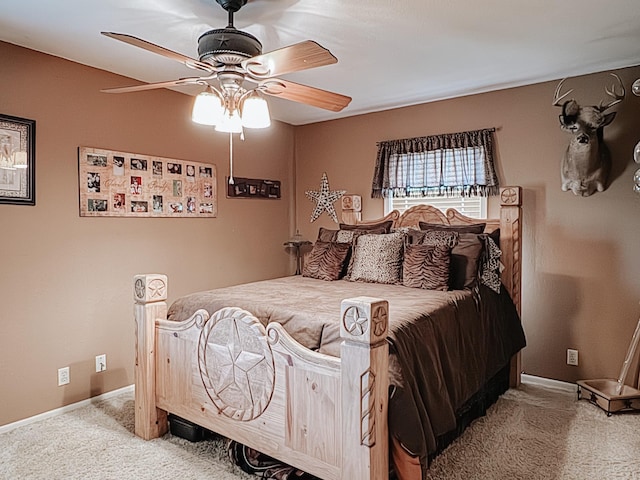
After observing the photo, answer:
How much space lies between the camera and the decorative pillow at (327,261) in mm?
3699

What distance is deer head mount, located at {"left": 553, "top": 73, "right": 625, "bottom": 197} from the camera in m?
3.16

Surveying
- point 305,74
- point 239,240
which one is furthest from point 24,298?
point 305,74

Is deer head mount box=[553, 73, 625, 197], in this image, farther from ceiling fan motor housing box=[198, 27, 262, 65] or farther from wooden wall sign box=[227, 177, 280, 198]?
wooden wall sign box=[227, 177, 280, 198]

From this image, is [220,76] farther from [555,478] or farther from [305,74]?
[555,478]

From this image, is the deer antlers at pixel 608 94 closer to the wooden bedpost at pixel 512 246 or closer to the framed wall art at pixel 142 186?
the wooden bedpost at pixel 512 246

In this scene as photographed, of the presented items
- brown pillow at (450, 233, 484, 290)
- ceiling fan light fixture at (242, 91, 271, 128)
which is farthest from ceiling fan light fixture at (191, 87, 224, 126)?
brown pillow at (450, 233, 484, 290)

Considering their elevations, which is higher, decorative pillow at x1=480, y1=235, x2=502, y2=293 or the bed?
decorative pillow at x1=480, y1=235, x2=502, y2=293

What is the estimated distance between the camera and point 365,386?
→ 1.81 m

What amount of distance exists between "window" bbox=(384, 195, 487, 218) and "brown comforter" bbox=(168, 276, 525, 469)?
2.97 ft

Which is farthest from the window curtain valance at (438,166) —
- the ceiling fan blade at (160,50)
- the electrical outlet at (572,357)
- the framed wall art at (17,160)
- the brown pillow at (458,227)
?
the framed wall art at (17,160)

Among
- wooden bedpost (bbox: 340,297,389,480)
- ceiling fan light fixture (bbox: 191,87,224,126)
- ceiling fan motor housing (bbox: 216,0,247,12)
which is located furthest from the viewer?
ceiling fan light fixture (bbox: 191,87,224,126)

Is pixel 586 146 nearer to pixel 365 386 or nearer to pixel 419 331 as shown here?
pixel 419 331

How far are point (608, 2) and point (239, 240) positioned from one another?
3.48 metres

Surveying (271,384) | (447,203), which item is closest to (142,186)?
(271,384)
